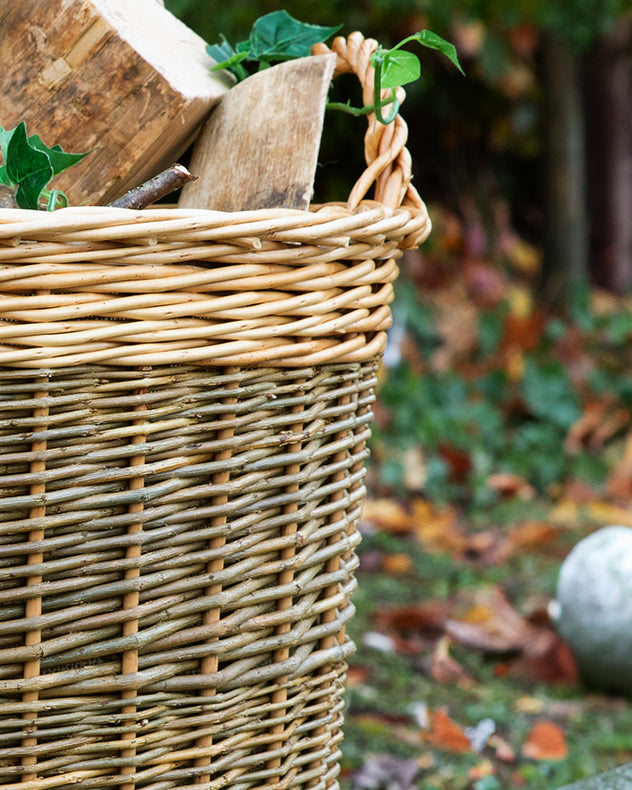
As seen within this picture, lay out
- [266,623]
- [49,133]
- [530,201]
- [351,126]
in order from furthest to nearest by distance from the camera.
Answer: [530,201] → [351,126] → [49,133] → [266,623]

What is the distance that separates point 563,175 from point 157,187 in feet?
12.6

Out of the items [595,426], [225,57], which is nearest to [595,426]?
[595,426]

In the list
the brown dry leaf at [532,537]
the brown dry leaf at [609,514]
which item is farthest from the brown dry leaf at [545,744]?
the brown dry leaf at [609,514]

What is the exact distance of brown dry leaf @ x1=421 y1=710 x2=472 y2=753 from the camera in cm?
172

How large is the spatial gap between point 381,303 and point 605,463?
2.54 m

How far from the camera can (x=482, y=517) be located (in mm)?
3025

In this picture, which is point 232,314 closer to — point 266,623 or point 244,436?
point 244,436

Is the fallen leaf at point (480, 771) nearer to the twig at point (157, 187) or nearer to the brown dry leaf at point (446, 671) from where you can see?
the brown dry leaf at point (446, 671)

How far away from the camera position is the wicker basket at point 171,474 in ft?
2.90

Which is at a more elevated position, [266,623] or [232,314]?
[232,314]

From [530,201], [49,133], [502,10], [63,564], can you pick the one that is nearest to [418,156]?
[530,201]

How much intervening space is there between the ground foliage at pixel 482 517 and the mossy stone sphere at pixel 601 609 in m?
0.09

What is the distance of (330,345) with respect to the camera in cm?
104

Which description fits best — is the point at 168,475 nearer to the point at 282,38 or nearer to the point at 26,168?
the point at 26,168
